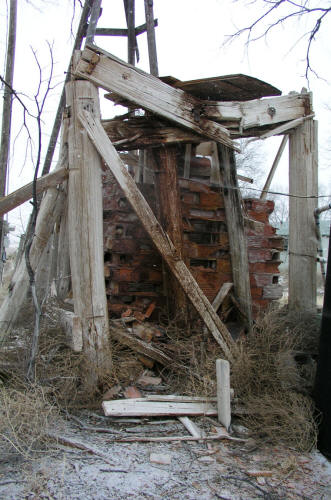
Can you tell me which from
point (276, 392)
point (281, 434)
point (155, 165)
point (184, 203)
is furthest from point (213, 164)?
point (281, 434)

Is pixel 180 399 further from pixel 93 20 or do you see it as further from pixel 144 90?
pixel 93 20

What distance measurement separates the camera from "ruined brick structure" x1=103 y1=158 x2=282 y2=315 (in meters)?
5.02

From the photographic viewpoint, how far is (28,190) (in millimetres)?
3879

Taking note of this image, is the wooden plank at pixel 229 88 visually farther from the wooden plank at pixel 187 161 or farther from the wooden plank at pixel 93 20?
the wooden plank at pixel 93 20

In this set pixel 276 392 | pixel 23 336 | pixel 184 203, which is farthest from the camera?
pixel 184 203

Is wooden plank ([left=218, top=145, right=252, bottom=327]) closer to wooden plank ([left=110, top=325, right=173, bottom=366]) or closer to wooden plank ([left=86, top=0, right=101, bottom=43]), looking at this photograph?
wooden plank ([left=110, top=325, right=173, bottom=366])

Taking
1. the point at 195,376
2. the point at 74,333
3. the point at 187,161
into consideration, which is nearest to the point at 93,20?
the point at 187,161

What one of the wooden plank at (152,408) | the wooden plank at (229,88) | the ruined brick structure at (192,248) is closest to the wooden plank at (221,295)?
the ruined brick structure at (192,248)

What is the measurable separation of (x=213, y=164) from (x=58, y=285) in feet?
8.41

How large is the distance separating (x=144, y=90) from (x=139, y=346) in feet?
8.21

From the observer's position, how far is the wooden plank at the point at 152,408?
3.48 m

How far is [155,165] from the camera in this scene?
15.6 feet

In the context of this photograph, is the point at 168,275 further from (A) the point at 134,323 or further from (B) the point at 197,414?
(B) the point at 197,414

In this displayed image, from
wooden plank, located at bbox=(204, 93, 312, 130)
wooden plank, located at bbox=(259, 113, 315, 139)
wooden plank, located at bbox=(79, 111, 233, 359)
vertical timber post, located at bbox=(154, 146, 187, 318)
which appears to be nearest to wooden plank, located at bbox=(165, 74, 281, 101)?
wooden plank, located at bbox=(204, 93, 312, 130)
